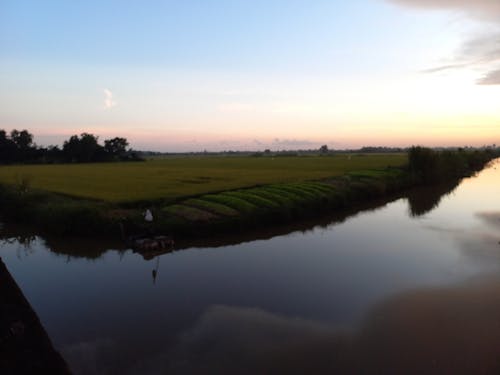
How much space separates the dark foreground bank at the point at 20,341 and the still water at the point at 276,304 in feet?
8.21

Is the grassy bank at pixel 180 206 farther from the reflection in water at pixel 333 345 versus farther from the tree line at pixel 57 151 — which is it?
the tree line at pixel 57 151

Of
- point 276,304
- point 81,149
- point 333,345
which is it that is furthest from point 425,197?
point 81,149

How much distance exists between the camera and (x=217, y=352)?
8.61 metres

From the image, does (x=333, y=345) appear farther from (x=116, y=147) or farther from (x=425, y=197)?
(x=116, y=147)

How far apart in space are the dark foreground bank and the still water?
250 cm

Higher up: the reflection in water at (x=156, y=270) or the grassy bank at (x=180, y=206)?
the grassy bank at (x=180, y=206)

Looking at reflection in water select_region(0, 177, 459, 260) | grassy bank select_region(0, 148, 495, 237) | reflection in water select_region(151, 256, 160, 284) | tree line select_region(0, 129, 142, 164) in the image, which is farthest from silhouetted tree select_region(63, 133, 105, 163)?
reflection in water select_region(151, 256, 160, 284)

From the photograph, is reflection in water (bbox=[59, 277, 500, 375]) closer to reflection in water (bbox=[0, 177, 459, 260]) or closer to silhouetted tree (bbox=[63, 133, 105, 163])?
reflection in water (bbox=[0, 177, 459, 260])

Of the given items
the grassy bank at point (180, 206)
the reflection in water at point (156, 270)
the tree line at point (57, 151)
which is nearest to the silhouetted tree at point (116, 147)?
the tree line at point (57, 151)

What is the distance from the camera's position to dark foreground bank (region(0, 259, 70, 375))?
509cm

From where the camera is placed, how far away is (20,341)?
551 cm

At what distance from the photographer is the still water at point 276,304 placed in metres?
8.36

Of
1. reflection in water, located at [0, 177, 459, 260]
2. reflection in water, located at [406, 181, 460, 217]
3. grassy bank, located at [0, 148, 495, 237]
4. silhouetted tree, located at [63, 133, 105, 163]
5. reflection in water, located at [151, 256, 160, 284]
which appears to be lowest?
reflection in water, located at [151, 256, 160, 284]

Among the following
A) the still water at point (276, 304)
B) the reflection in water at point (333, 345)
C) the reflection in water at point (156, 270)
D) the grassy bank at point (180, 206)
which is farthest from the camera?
the grassy bank at point (180, 206)
